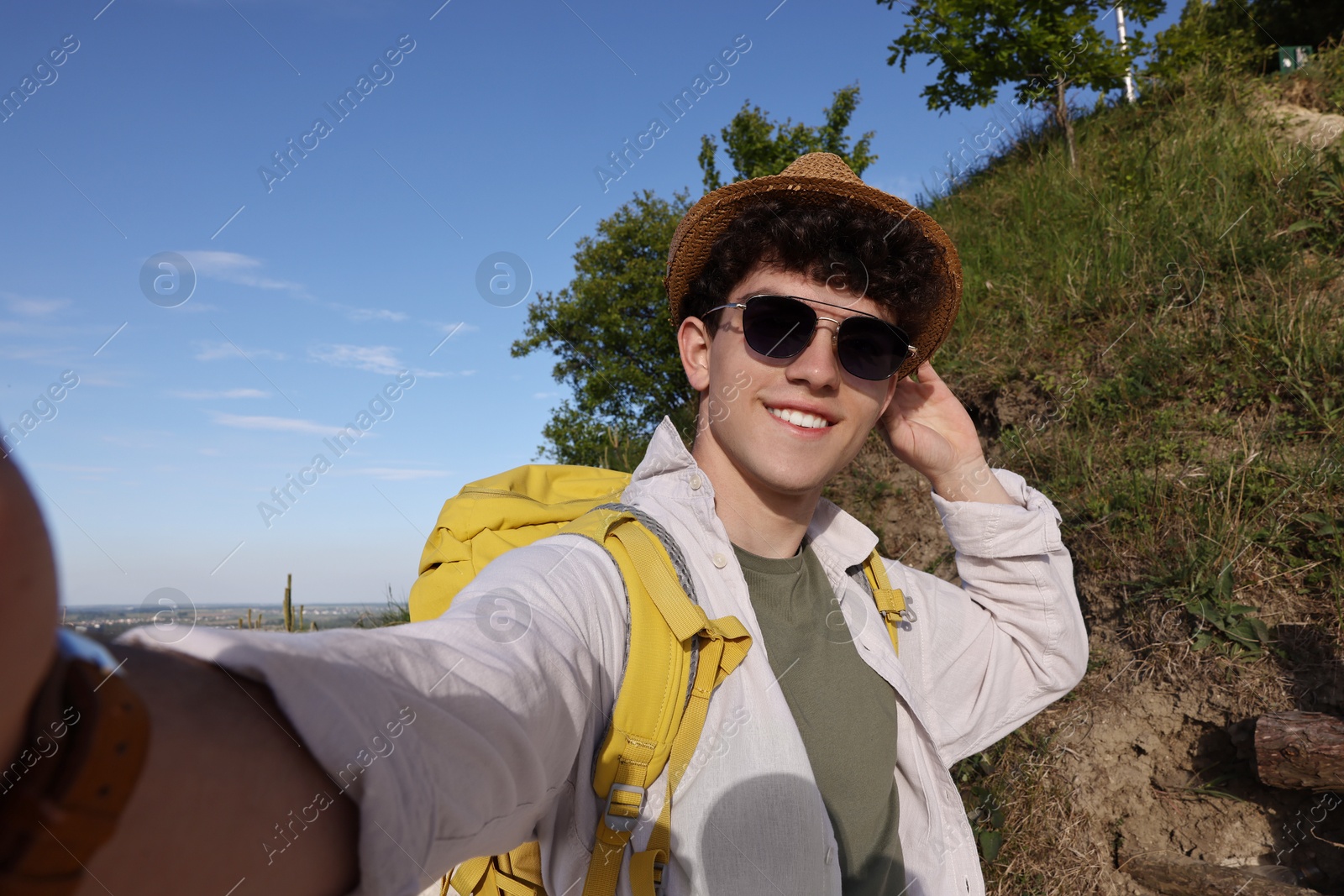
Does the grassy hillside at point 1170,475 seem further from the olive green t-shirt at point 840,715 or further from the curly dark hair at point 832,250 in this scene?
the curly dark hair at point 832,250

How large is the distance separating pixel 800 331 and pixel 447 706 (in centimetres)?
170

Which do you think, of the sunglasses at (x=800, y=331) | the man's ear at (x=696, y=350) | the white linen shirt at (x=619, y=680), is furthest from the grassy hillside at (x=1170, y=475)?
the man's ear at (x=696, y=350)

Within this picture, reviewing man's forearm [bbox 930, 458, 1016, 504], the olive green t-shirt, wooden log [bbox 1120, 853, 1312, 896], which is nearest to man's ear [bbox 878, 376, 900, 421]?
man's forearm [bbox 930, 458, 1016, 504]

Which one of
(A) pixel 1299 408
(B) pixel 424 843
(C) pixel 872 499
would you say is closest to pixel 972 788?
(C) pixel 872 499

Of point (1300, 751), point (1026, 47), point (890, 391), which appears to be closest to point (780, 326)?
point (890, 391)

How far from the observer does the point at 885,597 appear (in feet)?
7.93

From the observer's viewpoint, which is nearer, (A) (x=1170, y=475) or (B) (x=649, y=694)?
(B) (x=649, y=694)

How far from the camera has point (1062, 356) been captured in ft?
17.0

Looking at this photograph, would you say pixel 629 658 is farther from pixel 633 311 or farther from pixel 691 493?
pixel 633 311

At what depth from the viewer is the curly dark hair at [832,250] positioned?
2426mm

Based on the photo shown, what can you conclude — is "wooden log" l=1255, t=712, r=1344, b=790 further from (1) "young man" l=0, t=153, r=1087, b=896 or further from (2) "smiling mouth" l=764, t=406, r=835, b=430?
(2) "smiling mouth" l=764, t=406, r=835, b=430

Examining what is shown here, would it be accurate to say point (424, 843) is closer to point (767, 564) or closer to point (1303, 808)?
point (767, 564)

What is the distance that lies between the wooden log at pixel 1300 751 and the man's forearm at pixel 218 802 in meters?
3.69

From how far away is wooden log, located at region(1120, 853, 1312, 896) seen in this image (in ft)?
9.68
